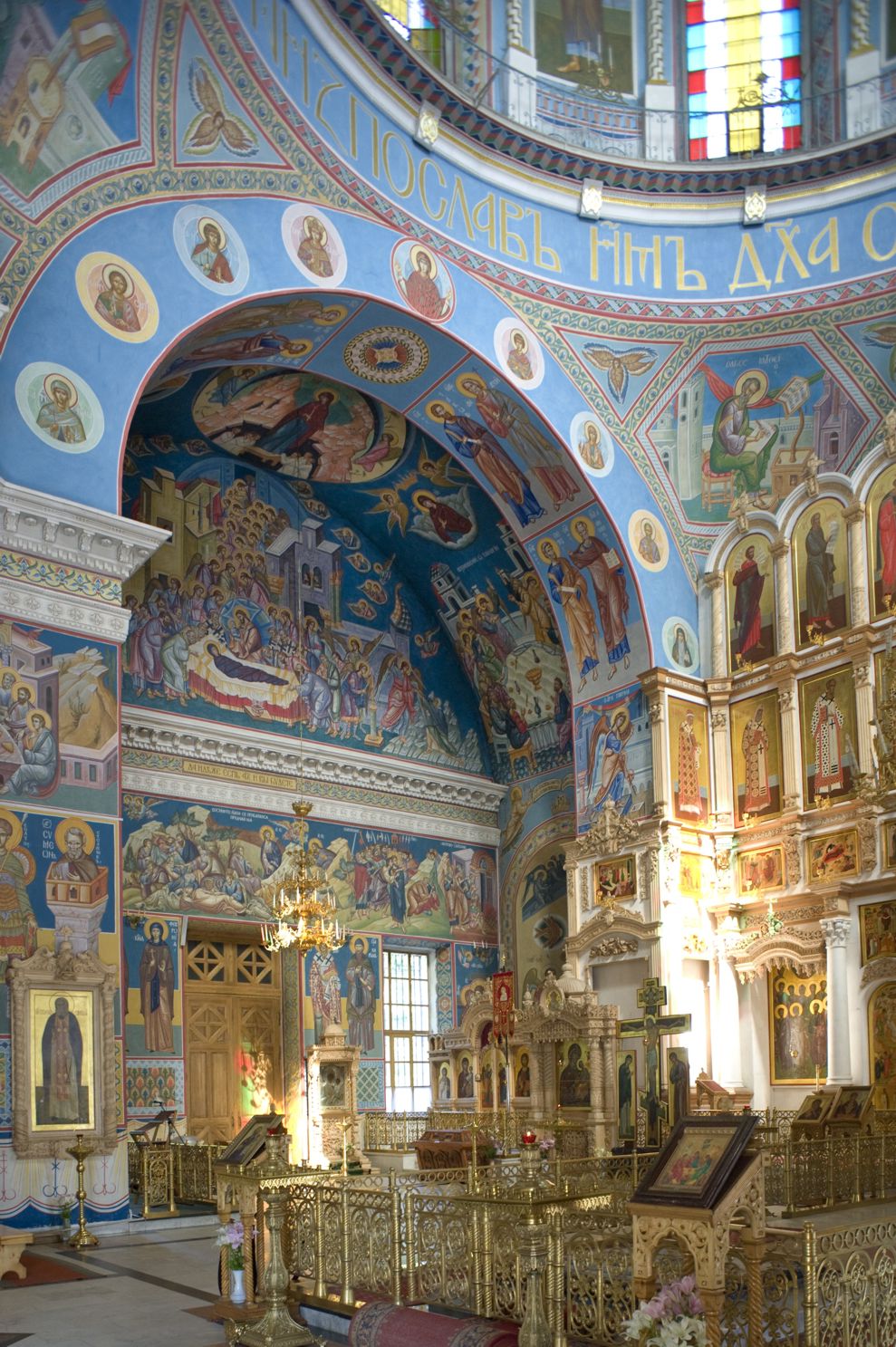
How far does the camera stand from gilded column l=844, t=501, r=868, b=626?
16.2 meters

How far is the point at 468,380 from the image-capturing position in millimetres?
16766

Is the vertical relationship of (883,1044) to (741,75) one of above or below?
below

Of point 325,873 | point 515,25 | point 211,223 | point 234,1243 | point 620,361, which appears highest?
point 515,25

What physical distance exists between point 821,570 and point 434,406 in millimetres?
5337

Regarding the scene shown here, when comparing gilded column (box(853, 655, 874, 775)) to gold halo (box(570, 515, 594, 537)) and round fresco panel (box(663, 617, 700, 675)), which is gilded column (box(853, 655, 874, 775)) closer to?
round fresco panel (box(663, 617, 700, 675))

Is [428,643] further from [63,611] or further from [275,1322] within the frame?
[275,1322]

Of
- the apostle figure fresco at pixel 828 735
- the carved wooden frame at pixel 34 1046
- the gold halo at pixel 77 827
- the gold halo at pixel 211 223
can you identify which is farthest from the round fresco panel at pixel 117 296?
the apostle figure fresco at pixel 828 735

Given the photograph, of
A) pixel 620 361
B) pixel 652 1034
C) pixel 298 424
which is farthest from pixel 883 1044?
pixel 298 424

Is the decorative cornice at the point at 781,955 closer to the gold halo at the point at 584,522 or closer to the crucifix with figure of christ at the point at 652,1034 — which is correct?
the crucifix with figure of christ at the point at 652,1034

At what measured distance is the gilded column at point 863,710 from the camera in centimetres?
1573

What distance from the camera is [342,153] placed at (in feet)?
48.8

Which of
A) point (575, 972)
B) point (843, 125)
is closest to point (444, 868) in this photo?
point (575, 972)

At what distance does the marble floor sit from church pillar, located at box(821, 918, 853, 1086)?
743 centimetres

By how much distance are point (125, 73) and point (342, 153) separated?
267cm
